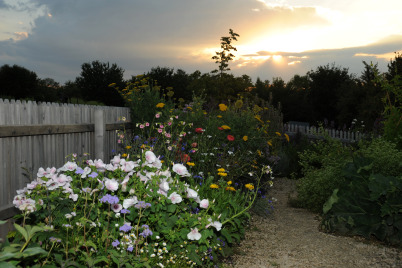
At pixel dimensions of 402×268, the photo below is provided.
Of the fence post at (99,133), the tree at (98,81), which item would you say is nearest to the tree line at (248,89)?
the tree at (98,81)

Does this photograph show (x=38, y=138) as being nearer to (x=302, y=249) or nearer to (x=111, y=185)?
(x=111, y=185)

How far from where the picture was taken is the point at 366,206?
5.02 metres

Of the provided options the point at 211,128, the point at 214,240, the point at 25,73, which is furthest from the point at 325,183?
the point at 25,73

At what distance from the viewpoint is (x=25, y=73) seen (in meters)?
33.4

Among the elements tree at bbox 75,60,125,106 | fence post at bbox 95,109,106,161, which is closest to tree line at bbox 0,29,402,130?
tree at bbox 75,60,125,106

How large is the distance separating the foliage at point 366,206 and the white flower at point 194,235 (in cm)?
245

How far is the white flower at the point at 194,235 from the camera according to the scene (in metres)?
3.39

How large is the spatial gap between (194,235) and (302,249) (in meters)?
1.82

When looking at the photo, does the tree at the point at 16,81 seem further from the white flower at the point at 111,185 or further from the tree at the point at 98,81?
the white flower at the point at 111,185

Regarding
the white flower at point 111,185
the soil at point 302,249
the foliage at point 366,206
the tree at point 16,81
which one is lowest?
the soil at point 302,249

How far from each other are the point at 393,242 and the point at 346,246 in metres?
0.61

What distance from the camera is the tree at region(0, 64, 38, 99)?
32938 mm

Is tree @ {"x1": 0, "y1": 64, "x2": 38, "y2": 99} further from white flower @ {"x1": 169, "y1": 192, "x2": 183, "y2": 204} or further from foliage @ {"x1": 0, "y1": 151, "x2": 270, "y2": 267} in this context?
white flower @ {"x1": 169, "y1": 192, "x2": 183, "y2": 204}

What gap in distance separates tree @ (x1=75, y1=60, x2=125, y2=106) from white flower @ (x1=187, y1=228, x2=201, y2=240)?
32.1 m
